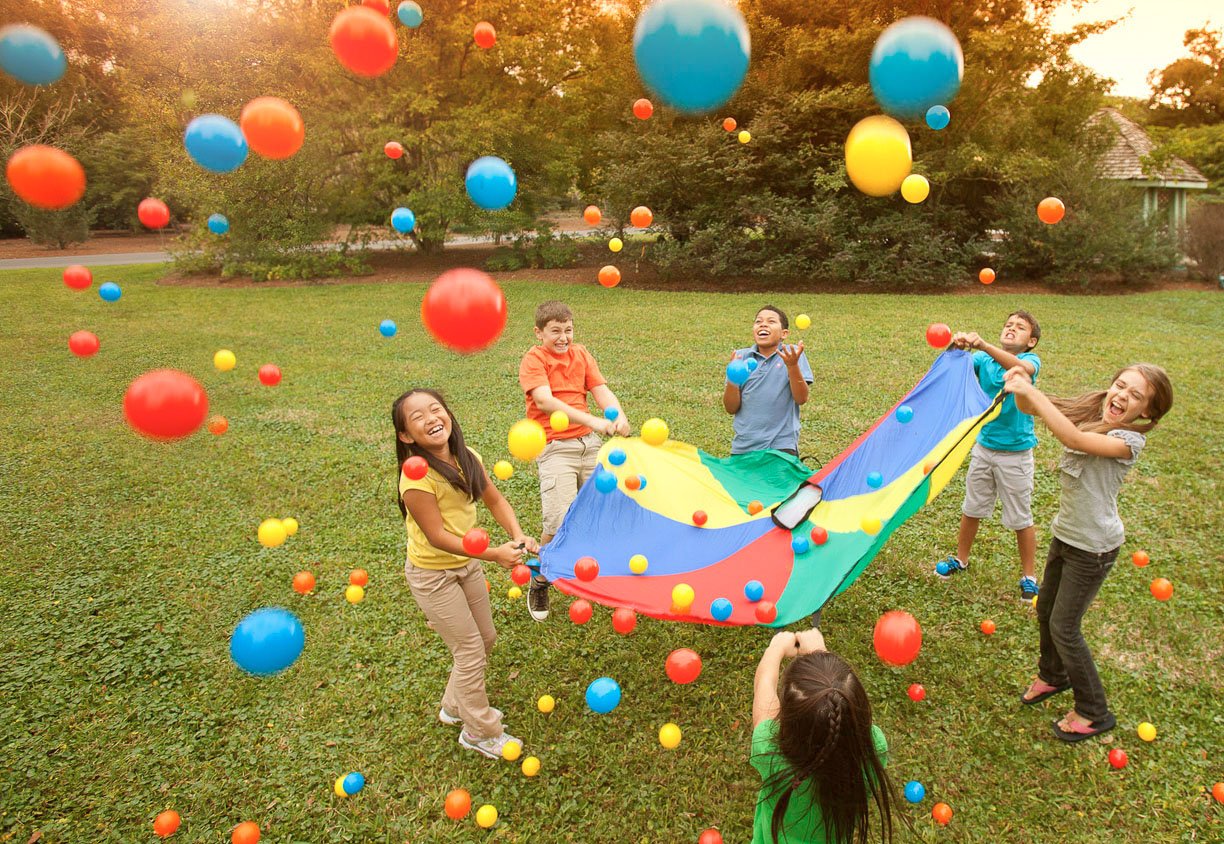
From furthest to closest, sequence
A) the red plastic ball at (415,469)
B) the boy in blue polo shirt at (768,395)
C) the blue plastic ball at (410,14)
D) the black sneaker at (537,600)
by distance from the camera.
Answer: the black sneaker at (537,600) < the boy in blue polo shirt at (768,395) < the blue plastic ball at (410,14) < the red plastic ball at (415,469)

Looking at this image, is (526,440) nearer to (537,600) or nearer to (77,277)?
(537,600)

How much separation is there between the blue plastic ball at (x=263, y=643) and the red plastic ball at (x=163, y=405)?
78 centimetres

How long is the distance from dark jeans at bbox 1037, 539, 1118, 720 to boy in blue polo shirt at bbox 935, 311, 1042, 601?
0.82m

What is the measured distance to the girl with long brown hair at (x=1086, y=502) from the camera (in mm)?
2582

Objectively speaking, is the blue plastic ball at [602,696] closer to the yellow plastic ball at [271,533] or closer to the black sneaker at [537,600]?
the black sneaker at [537,600]

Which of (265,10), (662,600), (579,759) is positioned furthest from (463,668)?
(265,10)

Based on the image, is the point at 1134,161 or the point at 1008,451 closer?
the point at 1008,451

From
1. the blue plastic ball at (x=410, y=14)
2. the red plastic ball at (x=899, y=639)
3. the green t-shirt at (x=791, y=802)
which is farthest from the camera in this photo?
the blue plastic ball at (x=410, y=14)

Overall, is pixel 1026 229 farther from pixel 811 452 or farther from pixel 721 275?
pixel 811 452

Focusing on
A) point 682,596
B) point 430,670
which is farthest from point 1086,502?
point 430,670

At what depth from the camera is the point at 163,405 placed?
8.78 feet

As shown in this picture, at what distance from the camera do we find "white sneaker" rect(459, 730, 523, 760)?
2920 mm

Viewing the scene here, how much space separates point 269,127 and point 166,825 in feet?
9.15

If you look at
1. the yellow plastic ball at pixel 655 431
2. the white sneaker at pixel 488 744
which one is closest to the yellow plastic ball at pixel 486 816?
the white sneaker at pixel 488 744
